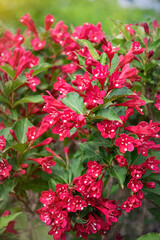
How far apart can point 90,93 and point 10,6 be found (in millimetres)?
8521

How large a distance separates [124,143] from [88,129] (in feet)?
1.37

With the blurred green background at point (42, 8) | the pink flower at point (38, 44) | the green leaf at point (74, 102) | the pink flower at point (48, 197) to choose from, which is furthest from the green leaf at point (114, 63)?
the blurred green background at point (42, 8)

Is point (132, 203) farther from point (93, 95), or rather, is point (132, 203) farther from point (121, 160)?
point (93, 95)

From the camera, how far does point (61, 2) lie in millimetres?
9180

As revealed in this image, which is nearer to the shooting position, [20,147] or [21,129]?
[20,147]

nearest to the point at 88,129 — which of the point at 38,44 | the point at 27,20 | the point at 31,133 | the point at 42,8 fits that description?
the point at 31,133

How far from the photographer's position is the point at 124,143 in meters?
1.36

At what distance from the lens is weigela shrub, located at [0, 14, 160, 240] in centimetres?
138

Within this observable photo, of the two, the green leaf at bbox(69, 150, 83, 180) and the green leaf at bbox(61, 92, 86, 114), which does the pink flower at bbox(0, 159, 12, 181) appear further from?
the green leaf at bbox(61, 92, 86, 114)

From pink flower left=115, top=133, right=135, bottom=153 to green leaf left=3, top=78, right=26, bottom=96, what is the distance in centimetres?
75

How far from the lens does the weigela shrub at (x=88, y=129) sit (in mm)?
1376

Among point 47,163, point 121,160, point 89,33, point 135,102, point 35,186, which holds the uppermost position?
point 89,33

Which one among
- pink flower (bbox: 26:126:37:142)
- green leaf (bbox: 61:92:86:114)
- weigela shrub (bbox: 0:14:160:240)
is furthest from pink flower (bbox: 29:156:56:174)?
green leaf (bbox: 61:92:86:114)

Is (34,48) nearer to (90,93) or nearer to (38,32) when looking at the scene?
(38,32)
